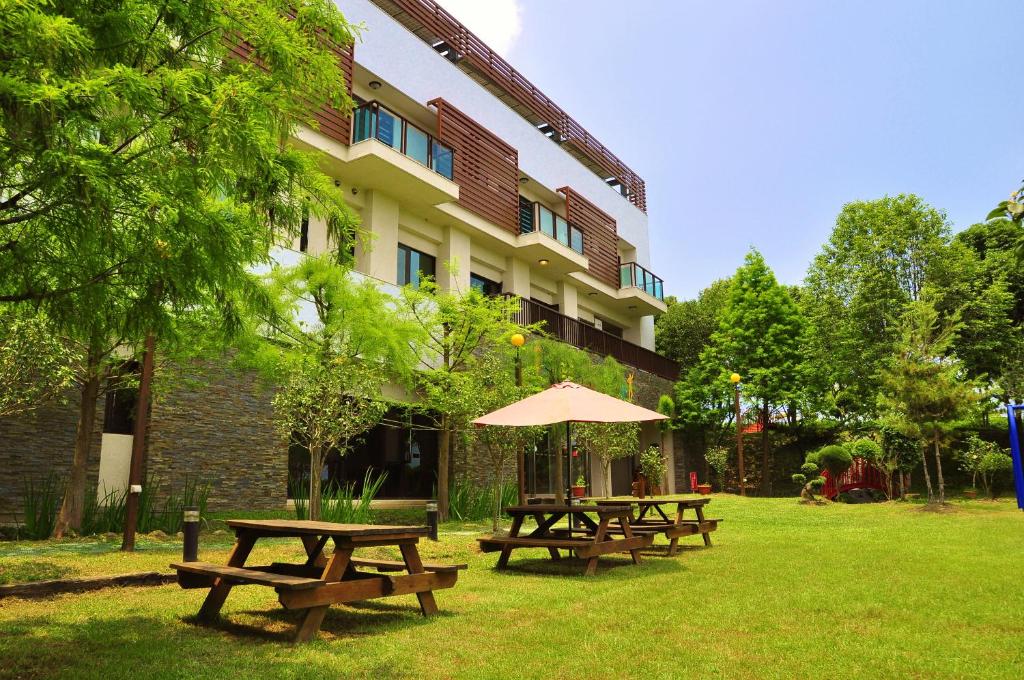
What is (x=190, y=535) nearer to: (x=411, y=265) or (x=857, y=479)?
(x=411, y=265)

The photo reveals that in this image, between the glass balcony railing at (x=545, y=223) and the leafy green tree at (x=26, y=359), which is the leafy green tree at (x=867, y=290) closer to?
the glass balcony railing at (x=545, y=223)

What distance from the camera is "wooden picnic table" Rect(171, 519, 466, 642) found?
4758 millimetres

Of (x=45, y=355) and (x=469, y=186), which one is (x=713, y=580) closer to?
(x=45, y=355)

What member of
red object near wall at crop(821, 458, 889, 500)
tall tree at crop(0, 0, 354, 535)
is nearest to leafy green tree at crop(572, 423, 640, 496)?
red object near wall at crop(821, 458, 889, 500)

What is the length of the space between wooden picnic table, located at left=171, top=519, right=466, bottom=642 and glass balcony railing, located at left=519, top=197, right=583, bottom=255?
18.2 metres

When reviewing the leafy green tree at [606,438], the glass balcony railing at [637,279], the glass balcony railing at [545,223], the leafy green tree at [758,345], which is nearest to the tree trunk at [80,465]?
the leafy green tree at [606,438]

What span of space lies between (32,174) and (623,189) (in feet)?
101

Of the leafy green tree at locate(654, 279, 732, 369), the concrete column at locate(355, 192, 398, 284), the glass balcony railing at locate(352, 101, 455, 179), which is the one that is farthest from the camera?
the leafy green tree at locate(654, 279, 732, 369)

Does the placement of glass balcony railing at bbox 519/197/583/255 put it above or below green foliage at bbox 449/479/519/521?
above

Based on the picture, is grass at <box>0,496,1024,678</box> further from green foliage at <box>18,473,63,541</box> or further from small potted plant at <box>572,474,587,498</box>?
small potted plant at <box>572,474,587,498</box>

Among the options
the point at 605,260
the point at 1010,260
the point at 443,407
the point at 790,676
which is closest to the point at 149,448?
the point at 443,407

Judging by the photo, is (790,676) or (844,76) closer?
(790,676)

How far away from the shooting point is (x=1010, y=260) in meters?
27.4

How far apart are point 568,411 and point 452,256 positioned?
12308 millimetres
